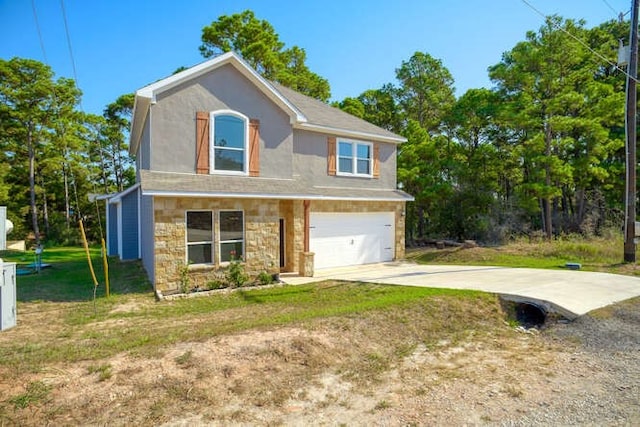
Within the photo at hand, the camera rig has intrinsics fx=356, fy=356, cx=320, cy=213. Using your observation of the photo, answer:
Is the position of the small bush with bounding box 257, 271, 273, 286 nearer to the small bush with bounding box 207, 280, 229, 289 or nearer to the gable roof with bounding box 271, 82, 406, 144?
the small bush with bounding box 207, 280, 229, 289

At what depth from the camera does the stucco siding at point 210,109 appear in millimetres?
10672

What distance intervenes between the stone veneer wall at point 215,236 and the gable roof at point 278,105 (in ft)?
10.7

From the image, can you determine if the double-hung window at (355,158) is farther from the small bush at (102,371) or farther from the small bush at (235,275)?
the small bush at (102,371)

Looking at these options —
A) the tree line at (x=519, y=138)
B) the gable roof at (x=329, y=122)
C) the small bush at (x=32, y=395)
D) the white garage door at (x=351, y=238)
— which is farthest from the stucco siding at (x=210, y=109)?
the tree line at (x=519, y=138)

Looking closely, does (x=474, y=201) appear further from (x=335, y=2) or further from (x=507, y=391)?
(x=507, y=391)

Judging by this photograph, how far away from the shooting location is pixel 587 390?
4.73m

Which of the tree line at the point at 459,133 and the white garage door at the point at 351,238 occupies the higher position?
the tree line at the point at 459,133

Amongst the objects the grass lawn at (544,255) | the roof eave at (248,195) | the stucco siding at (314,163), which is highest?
the stucco siding at (314,163)

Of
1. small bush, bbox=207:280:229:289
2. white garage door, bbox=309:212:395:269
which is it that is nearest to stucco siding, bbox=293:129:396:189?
white garage door, bbox=309:212:395:269

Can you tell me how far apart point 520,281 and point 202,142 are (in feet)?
34.6

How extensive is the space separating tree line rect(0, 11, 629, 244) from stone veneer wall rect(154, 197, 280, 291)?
6.40m

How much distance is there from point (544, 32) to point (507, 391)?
2133 centimetres

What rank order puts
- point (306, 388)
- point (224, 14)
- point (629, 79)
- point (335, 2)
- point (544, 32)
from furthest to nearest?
point (224, 14) → point (544, 32) → point (629, 79) → point (335, 2) → point (306, 388)

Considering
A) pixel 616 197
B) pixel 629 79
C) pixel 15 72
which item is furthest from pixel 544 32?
pixel 15 72
